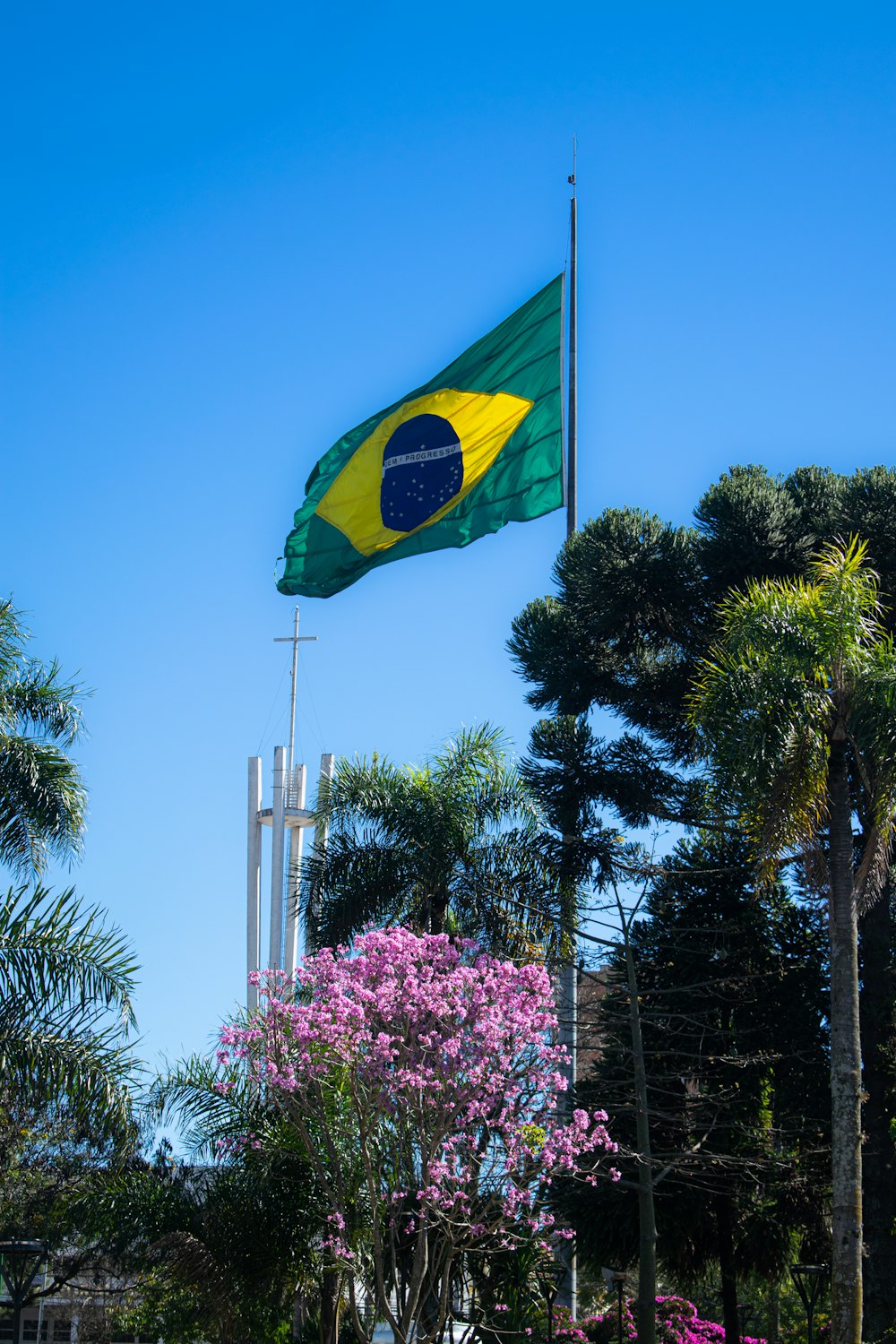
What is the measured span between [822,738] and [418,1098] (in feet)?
19.1

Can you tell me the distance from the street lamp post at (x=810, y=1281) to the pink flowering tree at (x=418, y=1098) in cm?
561

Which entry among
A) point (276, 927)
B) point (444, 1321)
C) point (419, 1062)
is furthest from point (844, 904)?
point (276, 927)

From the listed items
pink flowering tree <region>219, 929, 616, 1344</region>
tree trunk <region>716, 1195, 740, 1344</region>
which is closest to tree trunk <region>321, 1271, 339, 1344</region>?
pink flowering tree <region>219, 929, 616, 1344</region>

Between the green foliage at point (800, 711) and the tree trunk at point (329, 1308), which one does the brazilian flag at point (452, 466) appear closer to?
the green foliage at point (800, 711)

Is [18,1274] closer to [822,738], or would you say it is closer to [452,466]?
[452,466]

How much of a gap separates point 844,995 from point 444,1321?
5454 mm

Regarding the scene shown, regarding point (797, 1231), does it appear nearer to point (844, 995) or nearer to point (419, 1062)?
point (844, 995)

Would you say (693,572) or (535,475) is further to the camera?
(693,572)

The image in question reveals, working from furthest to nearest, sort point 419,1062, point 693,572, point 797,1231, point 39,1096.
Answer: point 693,572 → point 797,1231 → point 419,1062 → point 39,1096

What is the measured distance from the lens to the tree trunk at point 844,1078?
15125 mm

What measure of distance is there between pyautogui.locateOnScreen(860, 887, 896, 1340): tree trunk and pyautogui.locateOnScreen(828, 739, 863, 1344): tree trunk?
3863 mm

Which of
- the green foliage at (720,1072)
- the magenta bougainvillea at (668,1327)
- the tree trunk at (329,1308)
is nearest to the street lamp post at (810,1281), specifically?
the green foliage at (720,1072)

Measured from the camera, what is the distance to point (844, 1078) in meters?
16.1

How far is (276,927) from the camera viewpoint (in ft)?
109
